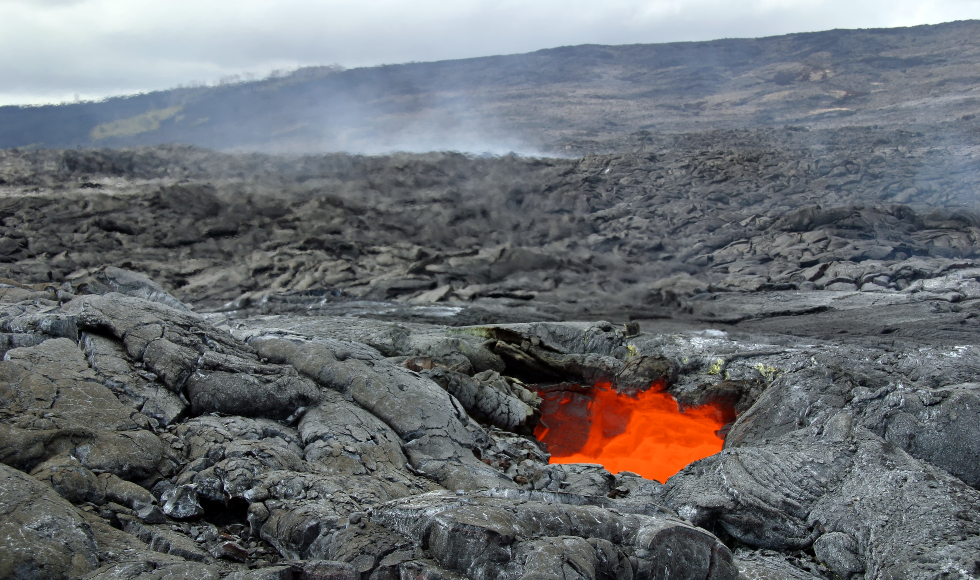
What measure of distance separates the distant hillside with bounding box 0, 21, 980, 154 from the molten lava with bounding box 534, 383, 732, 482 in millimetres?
17948

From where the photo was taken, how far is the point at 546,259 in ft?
43.3

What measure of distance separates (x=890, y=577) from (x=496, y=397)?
14.2ft

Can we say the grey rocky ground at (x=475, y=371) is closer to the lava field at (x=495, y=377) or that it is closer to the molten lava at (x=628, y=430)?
the lava field at (x=495, y=377)

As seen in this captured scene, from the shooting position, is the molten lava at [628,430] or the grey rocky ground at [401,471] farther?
the molten lava at [628,430]

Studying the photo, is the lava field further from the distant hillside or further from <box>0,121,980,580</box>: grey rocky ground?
the distant hillside

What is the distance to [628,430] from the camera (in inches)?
297

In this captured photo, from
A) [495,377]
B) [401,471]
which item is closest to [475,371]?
[495,377]

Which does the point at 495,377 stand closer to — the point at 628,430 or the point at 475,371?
the point at 475,371

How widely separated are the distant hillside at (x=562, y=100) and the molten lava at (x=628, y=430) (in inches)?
707

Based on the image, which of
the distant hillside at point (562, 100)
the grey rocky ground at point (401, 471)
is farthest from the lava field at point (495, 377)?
the distant hillside at point (562, 100)

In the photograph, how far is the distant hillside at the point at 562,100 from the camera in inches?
988

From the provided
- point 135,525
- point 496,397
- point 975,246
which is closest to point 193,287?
point 496,397

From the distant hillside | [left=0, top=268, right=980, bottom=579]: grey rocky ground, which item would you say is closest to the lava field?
[left=0, top=268, right=980, bottom=579]: grey rocky ground

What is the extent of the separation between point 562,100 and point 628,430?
92.0ft
